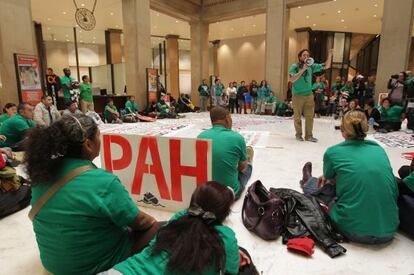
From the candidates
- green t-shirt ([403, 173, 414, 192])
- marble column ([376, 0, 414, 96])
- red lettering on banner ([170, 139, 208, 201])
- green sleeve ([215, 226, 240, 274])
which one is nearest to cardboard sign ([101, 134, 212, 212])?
red lettering on banner ([170, 139, 208, 201])

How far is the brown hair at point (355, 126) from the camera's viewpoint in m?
2.04

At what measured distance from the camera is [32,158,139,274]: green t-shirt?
1.26m

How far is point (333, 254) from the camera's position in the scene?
6.28 ft

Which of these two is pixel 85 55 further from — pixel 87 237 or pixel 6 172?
pixel 87 237

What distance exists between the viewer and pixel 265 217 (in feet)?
7.04

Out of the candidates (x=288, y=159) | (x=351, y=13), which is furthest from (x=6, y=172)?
(x=351, y=13)

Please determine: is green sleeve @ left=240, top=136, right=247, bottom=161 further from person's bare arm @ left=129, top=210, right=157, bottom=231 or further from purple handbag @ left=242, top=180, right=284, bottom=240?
person's bare arm @ left=129, top=210, right=157, bottom=231

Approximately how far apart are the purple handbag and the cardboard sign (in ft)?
1.53

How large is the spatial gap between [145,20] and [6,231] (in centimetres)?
1064

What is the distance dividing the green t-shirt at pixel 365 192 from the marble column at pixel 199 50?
13548 mm

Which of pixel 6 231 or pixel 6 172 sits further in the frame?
pixel 6 172

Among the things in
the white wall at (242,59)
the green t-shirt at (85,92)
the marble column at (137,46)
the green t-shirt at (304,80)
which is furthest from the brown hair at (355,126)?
the white wall at (242,59)

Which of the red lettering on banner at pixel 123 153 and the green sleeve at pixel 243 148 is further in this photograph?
the red lettering on banner at pixel 123 153

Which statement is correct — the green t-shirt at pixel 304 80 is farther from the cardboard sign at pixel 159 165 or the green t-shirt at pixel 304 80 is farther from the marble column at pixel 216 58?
the marble column at pixel 216 58
